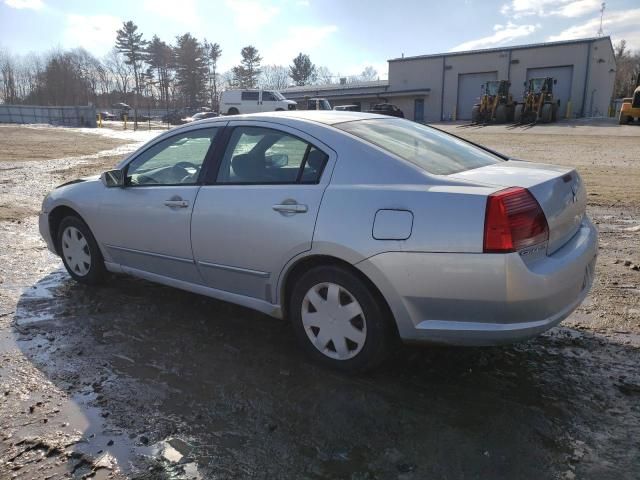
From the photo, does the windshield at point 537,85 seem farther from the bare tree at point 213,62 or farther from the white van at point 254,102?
the bare tree at point 213,62

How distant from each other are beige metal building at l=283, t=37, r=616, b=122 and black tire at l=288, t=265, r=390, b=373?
42.3 meters

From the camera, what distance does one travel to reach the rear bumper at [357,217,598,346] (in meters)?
2.56

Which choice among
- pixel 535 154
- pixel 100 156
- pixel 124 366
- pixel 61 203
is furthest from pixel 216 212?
pixel 100 156

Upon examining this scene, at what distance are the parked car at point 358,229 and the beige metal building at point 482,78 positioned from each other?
4179cm

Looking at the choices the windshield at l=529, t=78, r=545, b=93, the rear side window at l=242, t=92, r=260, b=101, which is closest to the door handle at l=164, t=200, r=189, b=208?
the rear side window at l=242, t=92, r=260, b=101

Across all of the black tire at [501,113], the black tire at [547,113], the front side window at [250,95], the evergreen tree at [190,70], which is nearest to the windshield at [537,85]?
the black tire at [547,113]

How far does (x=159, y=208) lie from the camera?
3.89 metres

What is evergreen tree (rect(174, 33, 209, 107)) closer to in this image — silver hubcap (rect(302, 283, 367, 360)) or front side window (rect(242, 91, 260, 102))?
front side window (rect(242, 91, 260, 102))

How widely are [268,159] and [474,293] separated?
5.60 ft

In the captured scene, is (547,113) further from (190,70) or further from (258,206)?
(190,70)

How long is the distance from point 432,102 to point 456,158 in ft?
158

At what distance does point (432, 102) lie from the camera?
159 ft

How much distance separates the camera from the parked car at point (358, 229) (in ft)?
8.61

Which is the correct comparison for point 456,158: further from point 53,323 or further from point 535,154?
point 535,154
